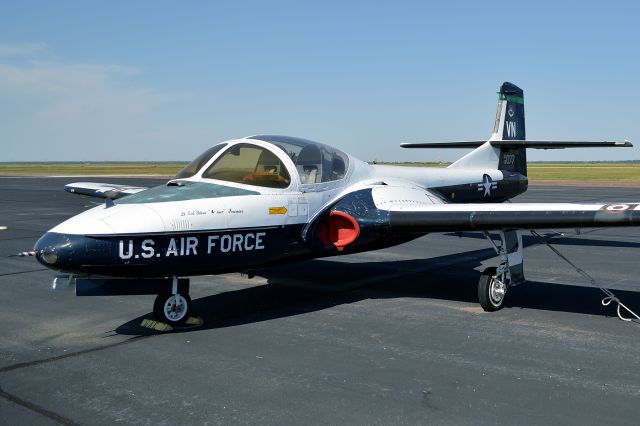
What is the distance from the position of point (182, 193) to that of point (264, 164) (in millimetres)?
1410

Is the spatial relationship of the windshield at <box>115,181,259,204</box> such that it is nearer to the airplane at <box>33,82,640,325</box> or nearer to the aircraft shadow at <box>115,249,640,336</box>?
the airplane at <box>33,82,640,325</box>

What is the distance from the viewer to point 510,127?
51.5 feet

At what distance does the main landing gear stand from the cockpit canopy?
2.78m

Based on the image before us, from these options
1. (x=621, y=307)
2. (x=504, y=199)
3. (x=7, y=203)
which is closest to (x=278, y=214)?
(x=621, y=307)

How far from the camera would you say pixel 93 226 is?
6.87 m

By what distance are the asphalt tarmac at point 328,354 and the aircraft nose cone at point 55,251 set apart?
103 centimetres

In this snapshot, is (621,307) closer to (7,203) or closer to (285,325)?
(285,325)

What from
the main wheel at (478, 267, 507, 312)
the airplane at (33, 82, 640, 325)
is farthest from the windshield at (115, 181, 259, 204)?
the main wheel at (478, 267, 507, 312)

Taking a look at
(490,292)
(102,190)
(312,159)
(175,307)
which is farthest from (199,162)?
(102,190)

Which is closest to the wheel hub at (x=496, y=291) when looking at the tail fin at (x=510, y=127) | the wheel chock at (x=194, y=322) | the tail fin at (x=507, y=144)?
the wheel chock at (x=194, y=322)

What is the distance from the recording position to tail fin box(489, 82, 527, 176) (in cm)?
1485

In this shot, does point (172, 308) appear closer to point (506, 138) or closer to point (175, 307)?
point (175, 307)

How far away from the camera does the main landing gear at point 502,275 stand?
868cm

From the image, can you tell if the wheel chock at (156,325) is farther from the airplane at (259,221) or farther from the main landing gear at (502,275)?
the main landing gear at (502,275)
